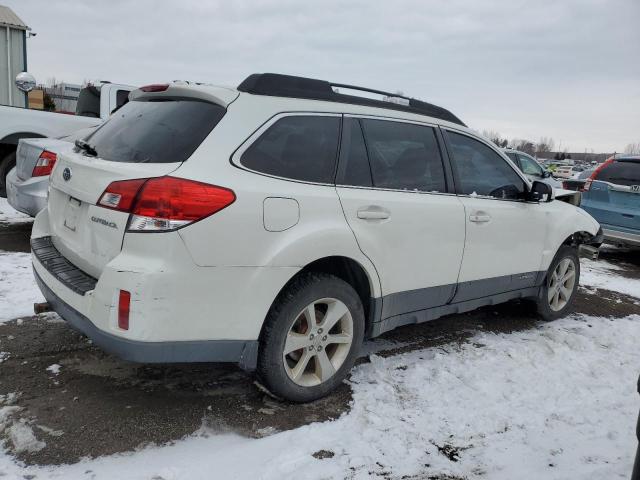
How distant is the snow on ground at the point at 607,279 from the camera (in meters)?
6.74

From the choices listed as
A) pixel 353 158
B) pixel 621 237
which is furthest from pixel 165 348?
pixel 621 237

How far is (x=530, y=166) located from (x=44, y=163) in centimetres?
1023

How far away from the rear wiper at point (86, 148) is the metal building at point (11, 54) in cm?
1805

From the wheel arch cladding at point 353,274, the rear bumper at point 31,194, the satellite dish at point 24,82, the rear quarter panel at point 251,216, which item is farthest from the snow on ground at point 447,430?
the satellite dish at point 24,82

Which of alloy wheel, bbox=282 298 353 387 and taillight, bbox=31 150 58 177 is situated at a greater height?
taillight, bbox=31 150 58 177

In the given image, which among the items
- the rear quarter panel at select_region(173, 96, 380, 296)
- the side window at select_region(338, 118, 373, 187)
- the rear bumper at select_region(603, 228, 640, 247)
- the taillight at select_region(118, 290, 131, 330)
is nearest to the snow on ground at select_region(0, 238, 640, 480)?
the taillight at select_region(118, 290, 131, 330)

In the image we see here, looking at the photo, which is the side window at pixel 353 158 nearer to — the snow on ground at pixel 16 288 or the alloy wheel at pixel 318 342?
the alloy wheel at pixel 318 342

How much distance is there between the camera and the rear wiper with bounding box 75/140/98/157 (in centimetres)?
305

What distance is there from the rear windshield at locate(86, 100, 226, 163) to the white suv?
12mm

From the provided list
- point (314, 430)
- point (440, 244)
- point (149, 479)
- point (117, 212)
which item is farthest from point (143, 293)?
point (440, 244)

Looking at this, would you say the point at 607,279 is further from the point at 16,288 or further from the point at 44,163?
the point at 44,163

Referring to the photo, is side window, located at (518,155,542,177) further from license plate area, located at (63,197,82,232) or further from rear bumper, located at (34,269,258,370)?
license plate area, located at (63,197,82,232)

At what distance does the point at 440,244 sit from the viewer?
3.63 m

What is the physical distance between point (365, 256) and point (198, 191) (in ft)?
3.69
